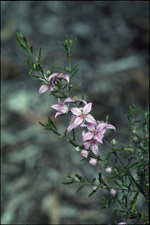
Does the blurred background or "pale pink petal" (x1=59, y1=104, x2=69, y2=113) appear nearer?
"pale pink petal" (x1=59, y1=104, x2=69, y2=113)

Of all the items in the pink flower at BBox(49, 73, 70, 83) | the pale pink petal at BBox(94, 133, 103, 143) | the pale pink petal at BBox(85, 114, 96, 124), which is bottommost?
the pale pink petal at BBox(94, 133, 103, 143)

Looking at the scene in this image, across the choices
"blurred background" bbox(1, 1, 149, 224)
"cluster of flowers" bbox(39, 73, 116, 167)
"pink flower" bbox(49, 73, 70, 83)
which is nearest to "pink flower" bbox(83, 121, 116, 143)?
"cluster of flowers" bbox(39, 73, 116, 167)

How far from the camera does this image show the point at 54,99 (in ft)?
8.07

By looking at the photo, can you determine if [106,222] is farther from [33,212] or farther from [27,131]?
[27,131]

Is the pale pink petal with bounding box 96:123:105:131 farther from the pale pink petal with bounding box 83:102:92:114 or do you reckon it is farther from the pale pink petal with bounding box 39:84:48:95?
the pale pink petal with bounding box 39:84:48:95

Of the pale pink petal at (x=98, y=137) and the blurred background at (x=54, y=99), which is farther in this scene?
the blurred background at (x=54, y=99)

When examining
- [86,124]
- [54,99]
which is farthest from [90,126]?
[54,99]

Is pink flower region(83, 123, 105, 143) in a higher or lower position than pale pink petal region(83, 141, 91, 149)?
higher

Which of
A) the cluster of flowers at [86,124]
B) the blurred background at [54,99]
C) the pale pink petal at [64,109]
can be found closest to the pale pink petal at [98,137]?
the cluster of flowers at [86,124]

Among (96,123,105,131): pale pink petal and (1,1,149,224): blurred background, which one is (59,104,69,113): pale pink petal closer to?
(96,123,105,131): pale pink petal

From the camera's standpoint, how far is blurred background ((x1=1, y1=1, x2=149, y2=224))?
183cm

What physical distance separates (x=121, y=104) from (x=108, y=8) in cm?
116

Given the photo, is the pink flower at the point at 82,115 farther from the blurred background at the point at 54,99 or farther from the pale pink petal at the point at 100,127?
the blurred background at the point at 54,99

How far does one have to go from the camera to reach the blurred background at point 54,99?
183 centimetres
